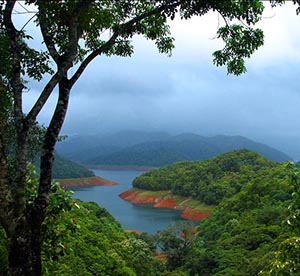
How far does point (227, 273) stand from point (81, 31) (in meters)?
17.4

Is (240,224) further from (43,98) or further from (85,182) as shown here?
(85,182)

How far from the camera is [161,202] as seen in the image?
2608 inches

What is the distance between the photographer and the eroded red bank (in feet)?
183

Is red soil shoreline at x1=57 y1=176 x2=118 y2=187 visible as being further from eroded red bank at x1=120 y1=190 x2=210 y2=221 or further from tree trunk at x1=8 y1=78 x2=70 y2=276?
tree trunk at x1=8 y1=78 x2=70 y2=276

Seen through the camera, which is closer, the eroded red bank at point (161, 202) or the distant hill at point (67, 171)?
the eroded red bank at point (161, 202)

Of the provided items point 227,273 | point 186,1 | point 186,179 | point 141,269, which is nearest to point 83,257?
point 141,269

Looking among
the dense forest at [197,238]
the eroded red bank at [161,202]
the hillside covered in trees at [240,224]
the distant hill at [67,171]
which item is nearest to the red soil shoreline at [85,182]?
the distant hill at [67,171]

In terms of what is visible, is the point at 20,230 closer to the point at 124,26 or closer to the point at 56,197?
the point at 56,197

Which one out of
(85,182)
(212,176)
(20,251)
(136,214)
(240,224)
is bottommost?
(136,214)

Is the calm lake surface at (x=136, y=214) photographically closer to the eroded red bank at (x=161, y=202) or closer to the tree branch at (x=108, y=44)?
the eroded red bank at (x=161, y=202)

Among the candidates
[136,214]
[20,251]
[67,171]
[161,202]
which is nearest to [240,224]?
[136,214]

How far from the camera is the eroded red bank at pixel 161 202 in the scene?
5567 cm

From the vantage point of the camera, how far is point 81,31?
4602 mm

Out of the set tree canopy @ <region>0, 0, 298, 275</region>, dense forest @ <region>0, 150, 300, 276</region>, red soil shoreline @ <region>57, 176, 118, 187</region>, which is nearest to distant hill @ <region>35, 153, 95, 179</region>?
red soil shoreline @ <region>57, 176, 118, 187</region>
